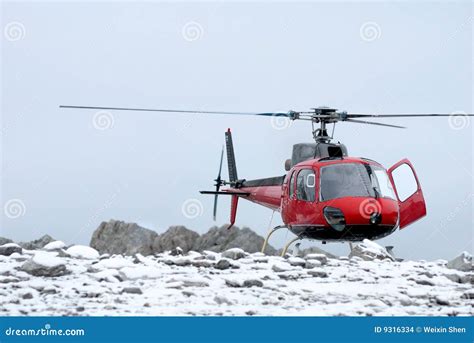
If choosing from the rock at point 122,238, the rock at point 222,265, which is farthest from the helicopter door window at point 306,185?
the rock at point 122,238

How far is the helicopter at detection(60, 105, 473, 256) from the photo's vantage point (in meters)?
15.9

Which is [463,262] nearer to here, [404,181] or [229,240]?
[404,181]

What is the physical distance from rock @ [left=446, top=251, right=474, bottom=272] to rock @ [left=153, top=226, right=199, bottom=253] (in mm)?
18834

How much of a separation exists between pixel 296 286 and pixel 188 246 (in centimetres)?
2134

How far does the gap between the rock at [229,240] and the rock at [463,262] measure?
1598cm

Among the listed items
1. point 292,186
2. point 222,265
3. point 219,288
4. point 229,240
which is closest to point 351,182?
point 292,186

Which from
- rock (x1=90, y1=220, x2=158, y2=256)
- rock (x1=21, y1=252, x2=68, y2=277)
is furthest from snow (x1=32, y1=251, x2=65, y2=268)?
rock (x1=90, y1=220, x2=158, y2=256)

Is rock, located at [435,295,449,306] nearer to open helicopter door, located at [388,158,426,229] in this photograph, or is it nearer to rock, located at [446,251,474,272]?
rock, located at [446,251,474,272]

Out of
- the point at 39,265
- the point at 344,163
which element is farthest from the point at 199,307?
the point at 344,163

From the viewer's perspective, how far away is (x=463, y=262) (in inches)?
615

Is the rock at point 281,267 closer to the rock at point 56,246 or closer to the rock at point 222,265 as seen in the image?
the rock at point 222,265

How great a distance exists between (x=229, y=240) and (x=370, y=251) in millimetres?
15519

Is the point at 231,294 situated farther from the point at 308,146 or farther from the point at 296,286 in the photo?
the point at 308,146

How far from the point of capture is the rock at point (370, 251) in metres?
18.2
